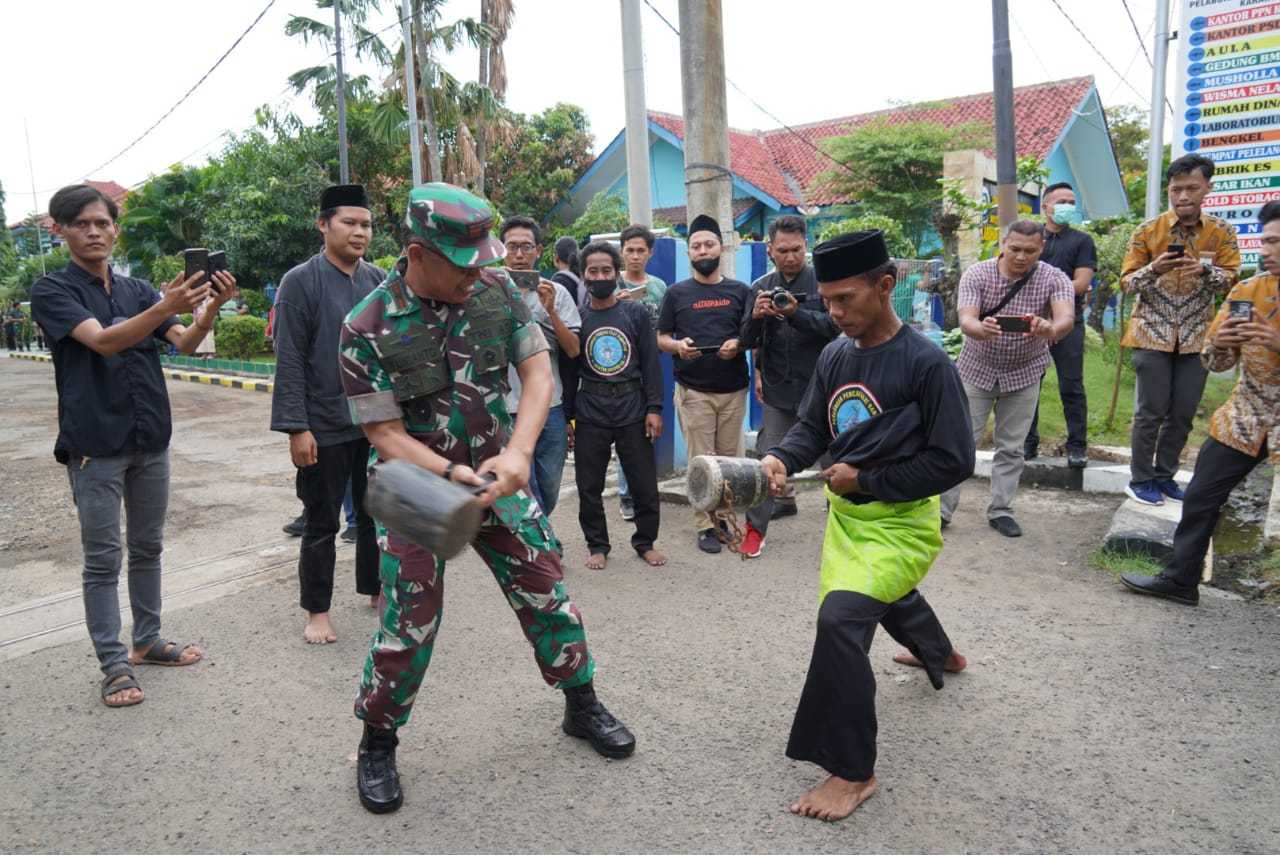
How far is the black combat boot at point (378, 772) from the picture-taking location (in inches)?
113

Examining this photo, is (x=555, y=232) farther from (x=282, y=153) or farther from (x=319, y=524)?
(x=319, y=524)

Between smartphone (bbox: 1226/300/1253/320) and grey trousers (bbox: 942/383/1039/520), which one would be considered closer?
smartphone (bbox: 1226/300/1253/320)

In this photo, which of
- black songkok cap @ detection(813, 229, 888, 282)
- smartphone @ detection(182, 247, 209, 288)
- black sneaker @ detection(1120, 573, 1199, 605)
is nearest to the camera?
black songkok cap @ detection(813, 229, 888, 282)

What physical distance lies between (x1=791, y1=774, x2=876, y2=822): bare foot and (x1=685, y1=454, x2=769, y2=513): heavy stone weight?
0.92 meters

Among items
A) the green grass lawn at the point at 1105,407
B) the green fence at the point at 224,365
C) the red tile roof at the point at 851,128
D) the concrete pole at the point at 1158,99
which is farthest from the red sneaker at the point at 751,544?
the red tile roof at the point at 851,128

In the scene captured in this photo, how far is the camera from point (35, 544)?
6270 millimetres

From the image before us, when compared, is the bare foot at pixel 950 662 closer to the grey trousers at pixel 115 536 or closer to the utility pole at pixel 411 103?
the grey trousers at pixel 115 536

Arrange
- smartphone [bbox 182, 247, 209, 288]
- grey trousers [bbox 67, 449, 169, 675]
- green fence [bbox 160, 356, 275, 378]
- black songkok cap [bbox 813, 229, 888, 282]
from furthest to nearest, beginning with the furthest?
green fence [bbox 160, 356, 275, 378]
grey trousers [bbox 67, 449, 169, 675]
smartphone [bbox 182, 247, 209, 288]
black songkok cap [bbox 813, 229, 888, 282]

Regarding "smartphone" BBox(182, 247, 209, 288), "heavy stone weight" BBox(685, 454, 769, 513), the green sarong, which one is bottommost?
the green sarong

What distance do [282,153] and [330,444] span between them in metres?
21.7

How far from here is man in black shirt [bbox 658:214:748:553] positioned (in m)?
5.60

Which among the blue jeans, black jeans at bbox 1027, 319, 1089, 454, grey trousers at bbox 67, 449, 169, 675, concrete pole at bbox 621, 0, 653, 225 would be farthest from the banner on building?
grey trousers at bbox 67, 449, 169, 675

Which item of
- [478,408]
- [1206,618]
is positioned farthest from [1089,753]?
[478,408]

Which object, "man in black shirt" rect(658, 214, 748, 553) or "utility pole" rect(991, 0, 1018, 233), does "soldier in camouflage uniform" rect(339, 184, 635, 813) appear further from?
"utility pole" rect(991, 0, 1018, 233)
